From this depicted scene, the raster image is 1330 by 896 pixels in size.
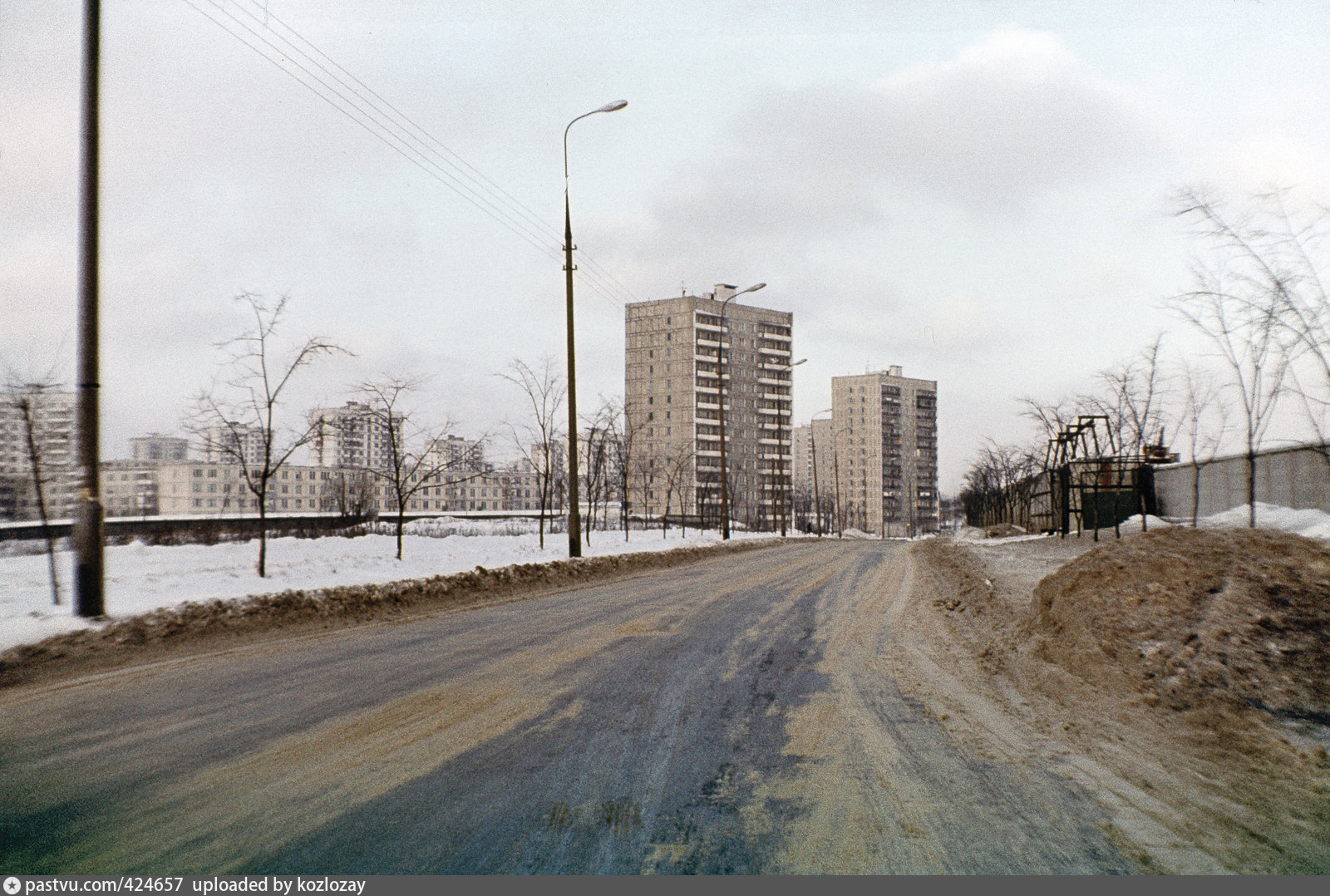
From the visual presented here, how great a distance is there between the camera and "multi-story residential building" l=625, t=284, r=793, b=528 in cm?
11288

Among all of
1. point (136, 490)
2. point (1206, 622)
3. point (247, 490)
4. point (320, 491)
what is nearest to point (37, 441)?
point (1206, 622)

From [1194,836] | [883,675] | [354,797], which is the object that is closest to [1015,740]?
[1194,836]

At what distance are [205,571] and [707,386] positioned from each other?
10398 cm

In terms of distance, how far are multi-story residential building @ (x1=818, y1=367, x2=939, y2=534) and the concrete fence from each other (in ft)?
415

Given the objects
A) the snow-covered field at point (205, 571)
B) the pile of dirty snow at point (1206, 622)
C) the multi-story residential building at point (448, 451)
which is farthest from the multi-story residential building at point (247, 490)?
the pile of dirty snow at point (1206, 622)

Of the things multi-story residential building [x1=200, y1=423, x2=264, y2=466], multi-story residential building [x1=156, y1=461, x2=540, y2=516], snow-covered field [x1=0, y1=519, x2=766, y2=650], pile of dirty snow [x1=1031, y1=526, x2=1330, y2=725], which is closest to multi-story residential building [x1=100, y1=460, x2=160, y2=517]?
multi-story residential building [x1=156, y1=461, x2=540, y2=516]

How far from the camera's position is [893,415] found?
514 ft

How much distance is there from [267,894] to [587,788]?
4.51 feet

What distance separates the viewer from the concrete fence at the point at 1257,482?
17203mm

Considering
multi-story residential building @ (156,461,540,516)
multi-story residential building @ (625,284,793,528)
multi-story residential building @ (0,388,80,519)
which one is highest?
multi-story residential building @ (625,284,793,528)

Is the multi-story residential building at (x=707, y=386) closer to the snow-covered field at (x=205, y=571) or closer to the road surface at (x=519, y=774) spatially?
the snow-covered field at (x=205, y=571)

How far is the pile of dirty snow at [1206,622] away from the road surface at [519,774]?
5.69 ft

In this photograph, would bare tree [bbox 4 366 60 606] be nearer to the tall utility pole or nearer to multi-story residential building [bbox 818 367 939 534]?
the tall utility pole

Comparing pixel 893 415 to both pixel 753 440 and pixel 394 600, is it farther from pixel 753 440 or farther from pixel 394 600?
pixel 394 600
